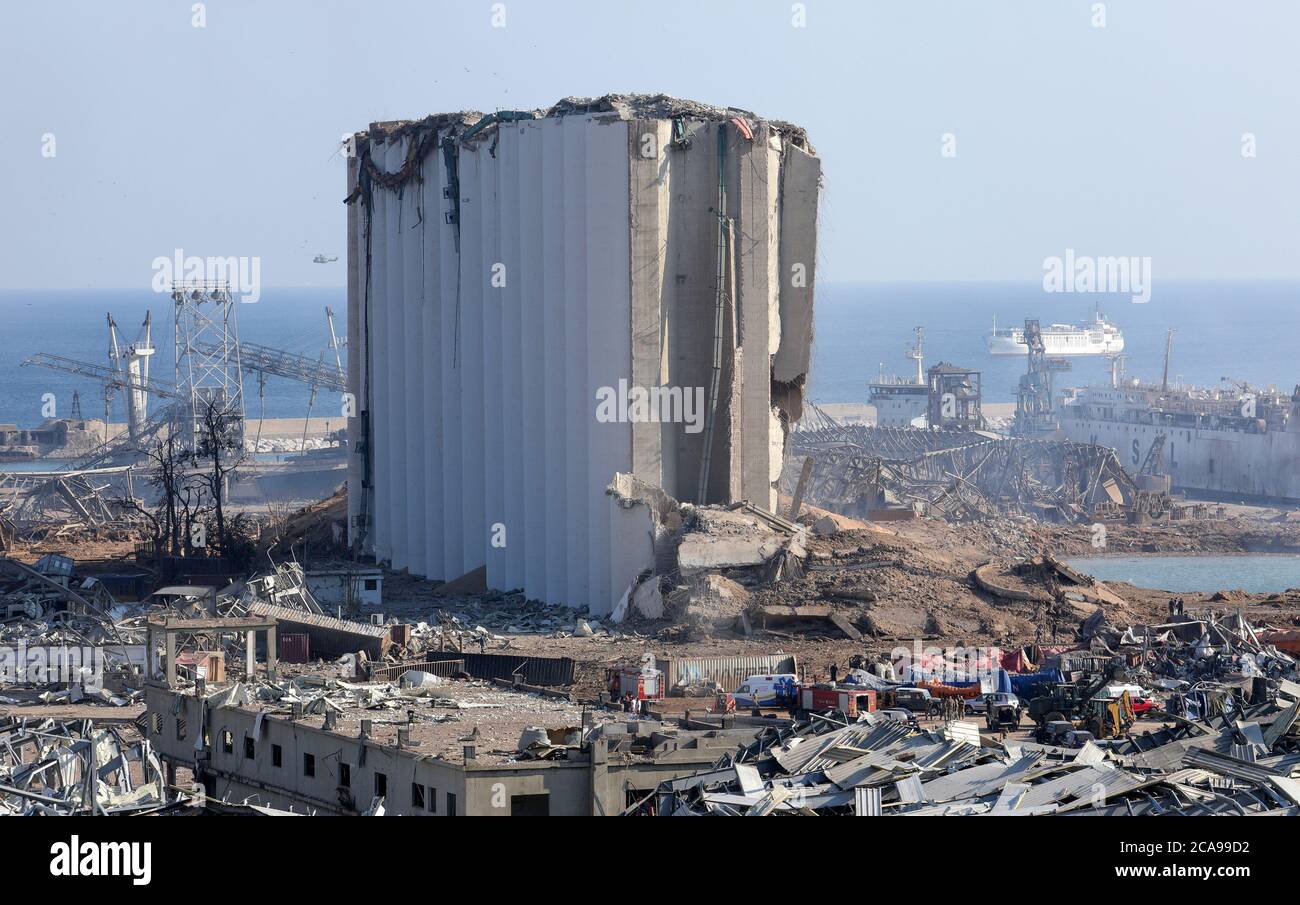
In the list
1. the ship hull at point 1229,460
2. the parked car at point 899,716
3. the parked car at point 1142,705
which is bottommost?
the ship hull at point 1229,460

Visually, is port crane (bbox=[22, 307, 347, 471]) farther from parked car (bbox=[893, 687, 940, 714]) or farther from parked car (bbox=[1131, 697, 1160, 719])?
parked car (bbox=[1131, 697, 1160, 719])

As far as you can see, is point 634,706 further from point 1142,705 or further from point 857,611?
point 857,611

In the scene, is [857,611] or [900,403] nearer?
[857,611]

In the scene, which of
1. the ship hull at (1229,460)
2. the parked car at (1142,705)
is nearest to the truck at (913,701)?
the parked car at (1142,705)

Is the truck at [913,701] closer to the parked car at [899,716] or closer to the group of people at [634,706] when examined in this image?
the parked car at [899,716]

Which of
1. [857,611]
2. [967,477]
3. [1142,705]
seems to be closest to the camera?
[1142,705]

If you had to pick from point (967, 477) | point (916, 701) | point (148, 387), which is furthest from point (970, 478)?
point (916, 701)

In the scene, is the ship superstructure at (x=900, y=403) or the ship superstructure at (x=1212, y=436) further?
the ship superstructure at (x=900, y=403)

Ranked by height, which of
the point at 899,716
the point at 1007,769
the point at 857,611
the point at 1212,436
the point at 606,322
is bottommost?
the point at 1212,436
